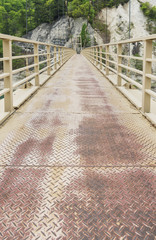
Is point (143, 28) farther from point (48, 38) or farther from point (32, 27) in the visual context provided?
point (32, 27)

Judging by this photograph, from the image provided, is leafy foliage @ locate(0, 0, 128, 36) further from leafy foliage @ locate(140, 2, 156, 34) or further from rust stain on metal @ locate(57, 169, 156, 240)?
rust stain on metal @ locate(57, 169, 156, 240)

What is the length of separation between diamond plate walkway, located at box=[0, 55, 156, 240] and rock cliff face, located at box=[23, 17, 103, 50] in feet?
221

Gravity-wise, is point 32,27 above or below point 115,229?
above

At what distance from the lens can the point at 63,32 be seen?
235 ft

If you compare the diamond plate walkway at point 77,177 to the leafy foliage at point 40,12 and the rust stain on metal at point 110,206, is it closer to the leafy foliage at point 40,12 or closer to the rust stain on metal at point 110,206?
the rust stain on metal at point 110,206

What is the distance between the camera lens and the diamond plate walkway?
144cm

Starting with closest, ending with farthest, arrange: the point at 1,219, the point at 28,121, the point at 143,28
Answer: the point at 1,219 → the point at 28,121 → the point at 143,28

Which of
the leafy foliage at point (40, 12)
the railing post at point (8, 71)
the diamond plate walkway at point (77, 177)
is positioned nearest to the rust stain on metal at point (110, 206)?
the diamond plate walkway at point (77, 177)

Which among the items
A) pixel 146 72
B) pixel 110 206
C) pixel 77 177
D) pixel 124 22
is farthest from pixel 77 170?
pixel 124 22

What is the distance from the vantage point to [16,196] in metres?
1.72

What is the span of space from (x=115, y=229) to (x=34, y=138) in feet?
5.13

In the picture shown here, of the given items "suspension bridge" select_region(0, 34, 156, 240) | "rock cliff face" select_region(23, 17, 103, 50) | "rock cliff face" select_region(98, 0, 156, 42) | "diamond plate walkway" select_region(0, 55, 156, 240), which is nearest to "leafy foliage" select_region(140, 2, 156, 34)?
"rock cliff face" select_region(98, 0, 156, 42)

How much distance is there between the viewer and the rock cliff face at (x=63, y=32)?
230 feet

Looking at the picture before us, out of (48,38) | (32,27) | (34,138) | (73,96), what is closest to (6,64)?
(34,138)
